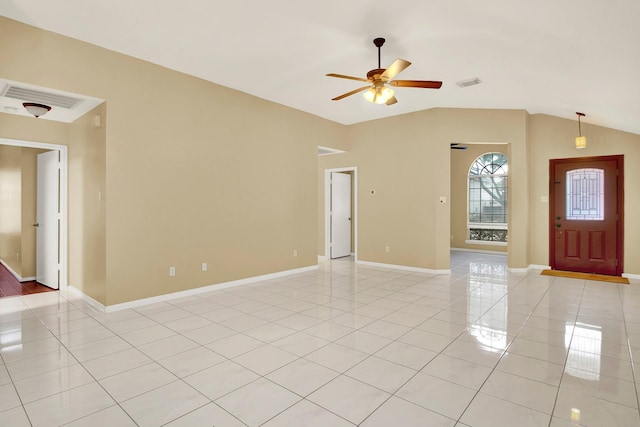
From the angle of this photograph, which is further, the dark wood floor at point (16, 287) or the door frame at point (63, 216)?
the door frame at point (63, 216)

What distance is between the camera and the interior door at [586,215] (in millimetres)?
5996

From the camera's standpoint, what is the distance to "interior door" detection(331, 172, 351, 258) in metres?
8.31

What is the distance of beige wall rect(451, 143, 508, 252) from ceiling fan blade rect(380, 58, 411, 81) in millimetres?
6587

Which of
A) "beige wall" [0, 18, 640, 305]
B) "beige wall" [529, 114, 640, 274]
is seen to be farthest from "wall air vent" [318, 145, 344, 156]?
"beige wall" [529, 114, 640, 274]

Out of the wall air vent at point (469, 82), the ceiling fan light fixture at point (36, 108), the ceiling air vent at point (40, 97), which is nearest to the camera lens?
the ceiling air vent at point (40, 97)

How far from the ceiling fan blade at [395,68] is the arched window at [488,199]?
6740 mm

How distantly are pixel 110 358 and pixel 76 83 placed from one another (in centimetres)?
305

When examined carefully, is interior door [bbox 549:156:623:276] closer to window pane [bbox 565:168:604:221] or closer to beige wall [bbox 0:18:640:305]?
window pane [bbox 565:168:604:221]

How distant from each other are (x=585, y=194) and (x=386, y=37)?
17.1 ft

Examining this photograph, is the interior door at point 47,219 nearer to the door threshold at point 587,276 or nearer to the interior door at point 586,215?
the door threshold at point 587,276

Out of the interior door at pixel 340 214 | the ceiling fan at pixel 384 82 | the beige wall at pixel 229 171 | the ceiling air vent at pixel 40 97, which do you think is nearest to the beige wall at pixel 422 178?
the beige wall at pixel 229 171

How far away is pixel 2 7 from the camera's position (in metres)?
3.15

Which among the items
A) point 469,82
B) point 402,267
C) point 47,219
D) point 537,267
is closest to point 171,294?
point 47,219

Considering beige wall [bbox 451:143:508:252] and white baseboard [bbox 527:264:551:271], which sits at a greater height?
beige wall [bbox 451:143:508:252]
